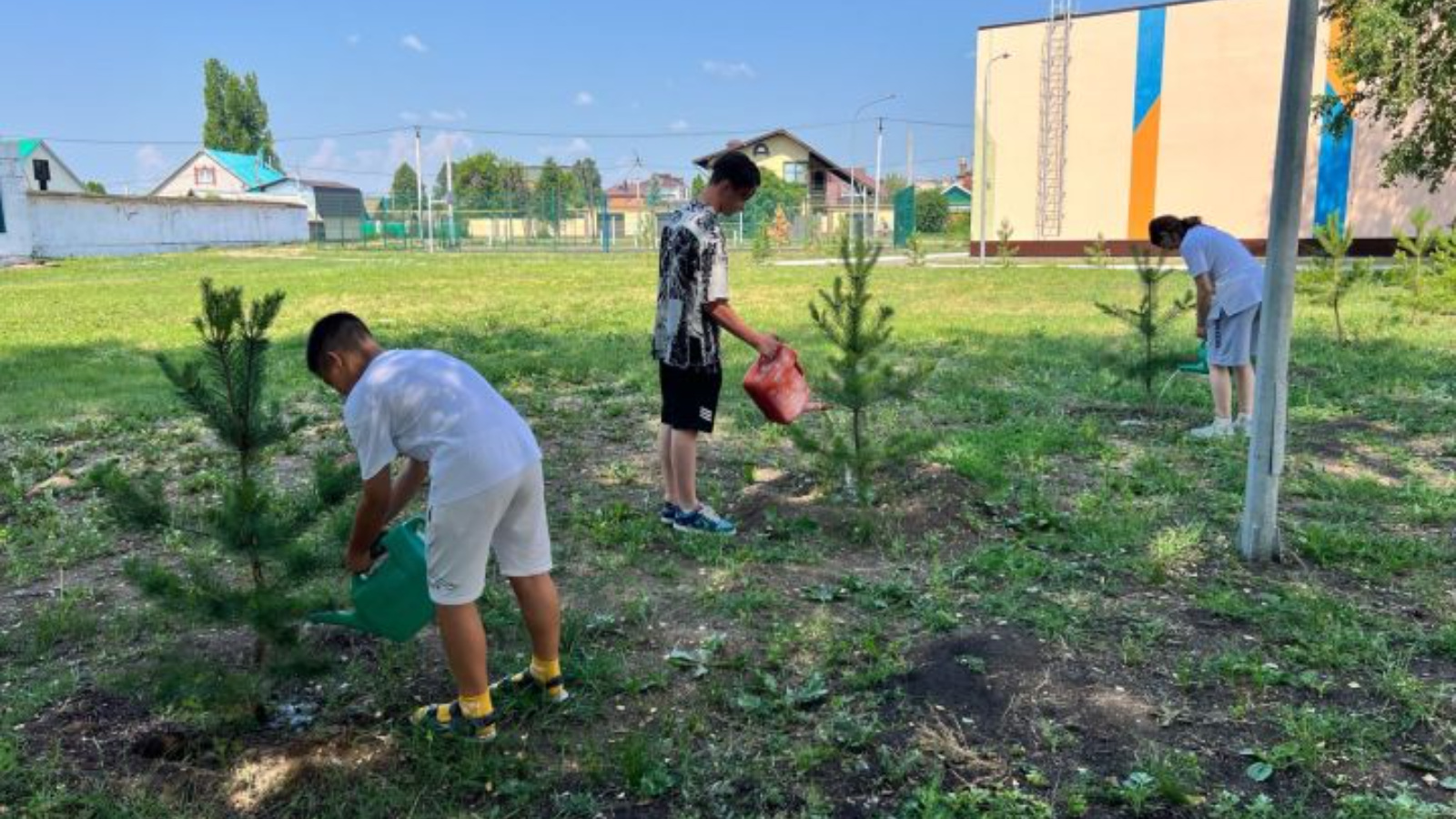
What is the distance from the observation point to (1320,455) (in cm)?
580

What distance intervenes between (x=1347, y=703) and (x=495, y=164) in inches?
3297

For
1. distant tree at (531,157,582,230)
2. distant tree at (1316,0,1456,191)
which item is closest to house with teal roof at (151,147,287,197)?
distant tree at (531,157,582,230)

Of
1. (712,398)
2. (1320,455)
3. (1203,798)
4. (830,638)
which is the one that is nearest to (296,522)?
(830,638)

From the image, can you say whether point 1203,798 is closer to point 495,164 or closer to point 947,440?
point 947,440

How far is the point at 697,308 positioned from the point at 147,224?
134ft

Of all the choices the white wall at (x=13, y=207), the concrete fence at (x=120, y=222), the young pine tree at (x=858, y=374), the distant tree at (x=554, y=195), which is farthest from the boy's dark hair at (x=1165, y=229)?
the distant tree at (x=554, y=195)

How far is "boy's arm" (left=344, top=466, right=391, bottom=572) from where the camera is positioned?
8.51 feet

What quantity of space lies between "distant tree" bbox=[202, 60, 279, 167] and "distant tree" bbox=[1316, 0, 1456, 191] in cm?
7591

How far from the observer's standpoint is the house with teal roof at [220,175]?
7006cm

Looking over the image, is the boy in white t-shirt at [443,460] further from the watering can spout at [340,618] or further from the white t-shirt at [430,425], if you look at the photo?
the watering can spout at [340,618]

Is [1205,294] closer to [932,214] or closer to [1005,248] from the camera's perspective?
[1005,248]

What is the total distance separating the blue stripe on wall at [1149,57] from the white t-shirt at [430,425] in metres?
33.7

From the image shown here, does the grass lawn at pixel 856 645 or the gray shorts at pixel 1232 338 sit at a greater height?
the gray shorts at pixel 1232 338

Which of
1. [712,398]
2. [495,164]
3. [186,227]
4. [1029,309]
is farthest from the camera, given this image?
[495,164]
